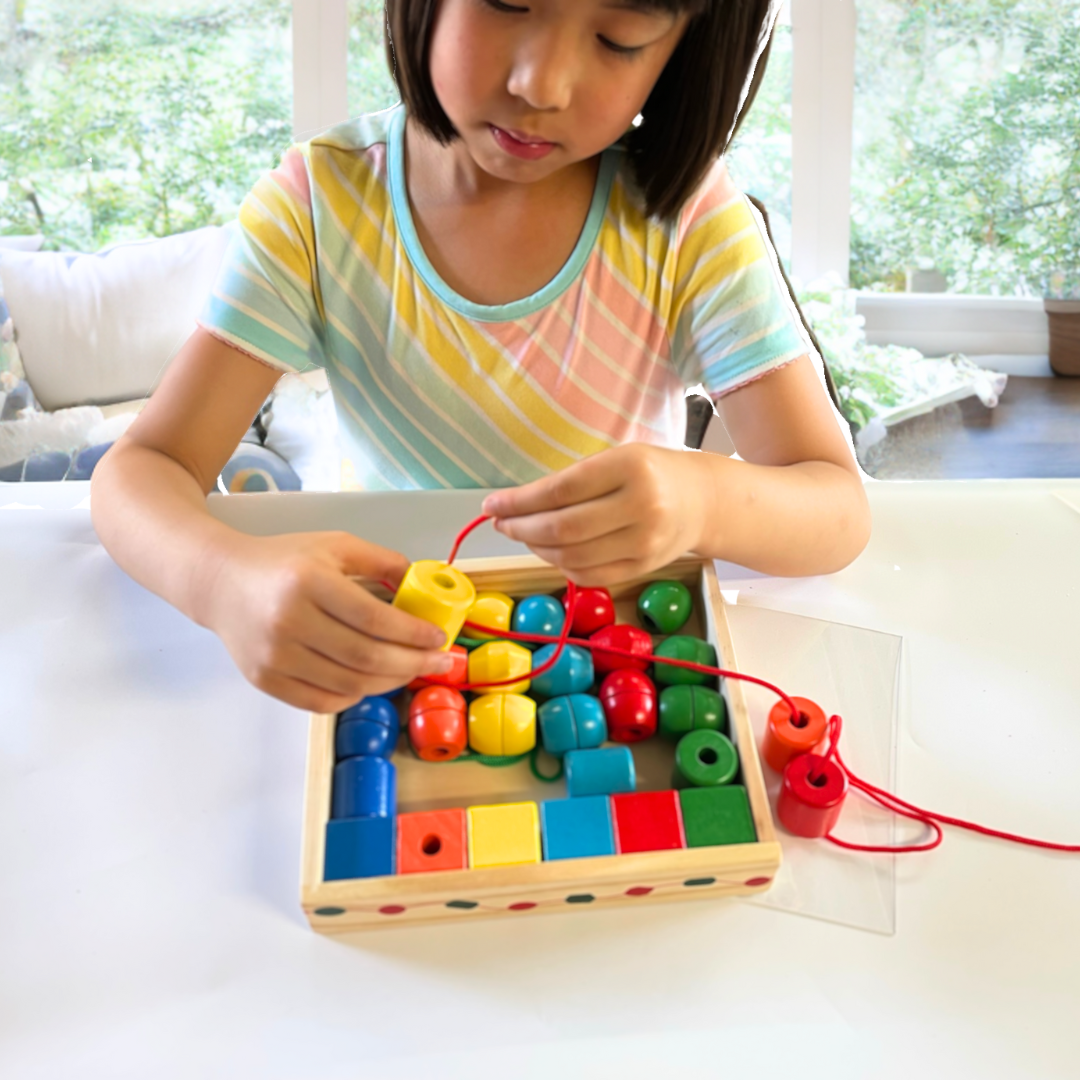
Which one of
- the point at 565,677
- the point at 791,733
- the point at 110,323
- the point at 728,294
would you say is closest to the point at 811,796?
the point at 791,733

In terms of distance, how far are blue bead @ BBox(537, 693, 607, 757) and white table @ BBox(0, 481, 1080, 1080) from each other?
92mm

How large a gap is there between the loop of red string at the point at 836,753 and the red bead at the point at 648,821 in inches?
3.5

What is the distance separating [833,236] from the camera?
7.25 feet

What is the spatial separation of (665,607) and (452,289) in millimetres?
329

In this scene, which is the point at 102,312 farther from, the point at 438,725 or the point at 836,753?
the point at 836,753

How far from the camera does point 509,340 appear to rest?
2.68ft

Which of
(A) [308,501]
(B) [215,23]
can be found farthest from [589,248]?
(B) [215,23]

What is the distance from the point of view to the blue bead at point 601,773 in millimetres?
532

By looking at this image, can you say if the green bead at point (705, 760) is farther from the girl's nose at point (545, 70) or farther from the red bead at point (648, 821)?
the girl's nose at point (545, 70)

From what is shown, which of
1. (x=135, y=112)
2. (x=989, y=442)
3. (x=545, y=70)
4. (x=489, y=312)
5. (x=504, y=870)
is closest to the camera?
(x=504, y=870)

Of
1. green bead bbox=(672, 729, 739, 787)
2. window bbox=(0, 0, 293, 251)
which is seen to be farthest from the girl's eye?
window bbox=(0, 0, 293, 251)

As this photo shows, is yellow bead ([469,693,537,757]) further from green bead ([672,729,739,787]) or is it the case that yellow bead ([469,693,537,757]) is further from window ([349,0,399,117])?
window ([349,0,399,117])

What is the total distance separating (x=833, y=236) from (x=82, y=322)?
151 cm

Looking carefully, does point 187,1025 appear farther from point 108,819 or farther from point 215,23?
point 215,23
